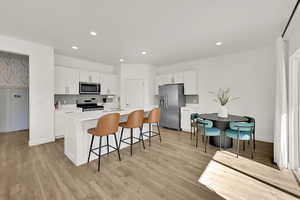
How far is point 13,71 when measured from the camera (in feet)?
14.0

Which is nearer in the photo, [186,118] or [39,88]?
[39,88]

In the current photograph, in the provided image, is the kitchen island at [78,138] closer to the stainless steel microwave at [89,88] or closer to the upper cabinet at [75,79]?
the upper cabinet at [75,79]

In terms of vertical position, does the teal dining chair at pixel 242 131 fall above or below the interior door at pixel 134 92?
below

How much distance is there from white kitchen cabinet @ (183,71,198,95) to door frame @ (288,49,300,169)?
8.12 ft

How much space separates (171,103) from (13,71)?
217 inches

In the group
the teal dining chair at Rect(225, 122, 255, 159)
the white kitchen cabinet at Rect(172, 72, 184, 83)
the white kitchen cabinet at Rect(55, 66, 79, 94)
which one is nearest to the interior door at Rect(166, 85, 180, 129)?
the white kitchen cabinet at Rect(172, 72, 184, 83)

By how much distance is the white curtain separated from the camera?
2223 millimetres

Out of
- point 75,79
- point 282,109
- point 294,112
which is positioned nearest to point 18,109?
point 75,79

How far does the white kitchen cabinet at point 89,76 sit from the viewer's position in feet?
14.5

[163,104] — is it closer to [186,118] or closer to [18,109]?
[186,118]

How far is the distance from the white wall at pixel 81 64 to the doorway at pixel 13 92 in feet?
3.26

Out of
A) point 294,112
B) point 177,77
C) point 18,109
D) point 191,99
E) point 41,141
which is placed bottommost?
point 41,141

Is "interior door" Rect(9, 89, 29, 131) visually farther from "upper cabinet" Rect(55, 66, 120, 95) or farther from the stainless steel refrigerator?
the stainless steel refrigerator

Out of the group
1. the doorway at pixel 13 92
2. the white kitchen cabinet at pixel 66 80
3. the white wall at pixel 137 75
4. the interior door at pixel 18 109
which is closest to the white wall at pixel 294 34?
the white wall at pixel 137 75
